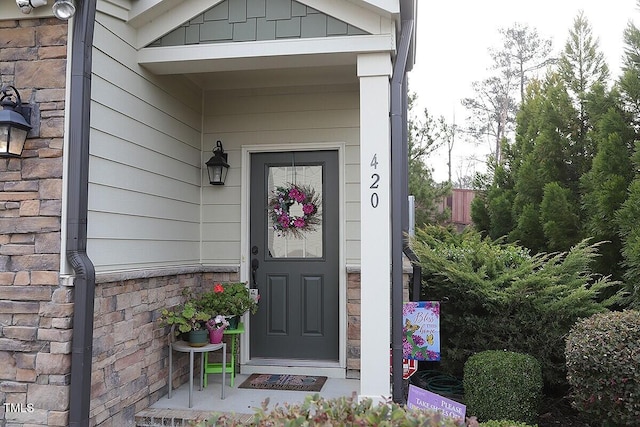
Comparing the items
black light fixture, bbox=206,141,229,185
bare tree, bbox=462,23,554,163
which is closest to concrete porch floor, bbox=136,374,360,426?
black light fixture, bbox=206,141,229,185

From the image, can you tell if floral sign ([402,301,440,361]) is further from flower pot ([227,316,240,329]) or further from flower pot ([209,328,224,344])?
flower pot ([209,328,224,344])

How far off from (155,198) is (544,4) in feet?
43.9

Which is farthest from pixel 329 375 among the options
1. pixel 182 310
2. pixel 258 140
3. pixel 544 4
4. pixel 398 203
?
pixel 544 4

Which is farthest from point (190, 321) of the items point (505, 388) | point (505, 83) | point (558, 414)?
point (505, 83)

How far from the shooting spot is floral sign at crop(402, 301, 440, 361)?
4133 mm

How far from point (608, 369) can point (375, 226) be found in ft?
5.18

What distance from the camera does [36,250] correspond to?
2.96 metres

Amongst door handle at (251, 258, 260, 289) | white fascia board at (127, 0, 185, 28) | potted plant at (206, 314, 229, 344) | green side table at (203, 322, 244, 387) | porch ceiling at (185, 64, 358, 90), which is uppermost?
white fascia board at (127, 0, 185, 28)

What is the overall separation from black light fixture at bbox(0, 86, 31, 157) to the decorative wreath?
2.15 m

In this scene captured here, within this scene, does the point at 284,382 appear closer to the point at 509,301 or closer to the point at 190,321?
the point at 190,321

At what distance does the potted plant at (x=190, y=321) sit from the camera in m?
3.65

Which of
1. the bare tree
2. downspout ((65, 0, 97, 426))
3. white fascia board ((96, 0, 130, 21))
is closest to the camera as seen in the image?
downspout ((65, 0, 97, 426))

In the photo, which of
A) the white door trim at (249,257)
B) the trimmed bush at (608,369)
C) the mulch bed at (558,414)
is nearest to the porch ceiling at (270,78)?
the white door trim at (249,257)

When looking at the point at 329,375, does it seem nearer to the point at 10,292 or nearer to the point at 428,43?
the point at 10,292
